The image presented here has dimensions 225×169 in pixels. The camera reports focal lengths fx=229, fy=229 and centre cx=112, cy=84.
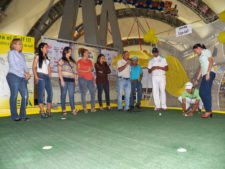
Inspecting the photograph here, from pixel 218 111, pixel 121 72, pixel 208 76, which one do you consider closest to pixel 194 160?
pixel 208 76

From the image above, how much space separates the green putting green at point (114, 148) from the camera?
1.73m

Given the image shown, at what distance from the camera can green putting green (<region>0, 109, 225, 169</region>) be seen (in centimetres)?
173

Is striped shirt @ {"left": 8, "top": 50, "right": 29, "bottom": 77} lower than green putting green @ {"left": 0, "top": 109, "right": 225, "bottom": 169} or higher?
higher

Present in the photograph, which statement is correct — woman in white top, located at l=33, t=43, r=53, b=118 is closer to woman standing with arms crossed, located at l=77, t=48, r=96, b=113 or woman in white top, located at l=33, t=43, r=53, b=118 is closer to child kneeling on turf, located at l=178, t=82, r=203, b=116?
woman standing with arms crossed, located at l=77, t=48, r=96, b=113

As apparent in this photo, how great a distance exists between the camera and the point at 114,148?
2.17m

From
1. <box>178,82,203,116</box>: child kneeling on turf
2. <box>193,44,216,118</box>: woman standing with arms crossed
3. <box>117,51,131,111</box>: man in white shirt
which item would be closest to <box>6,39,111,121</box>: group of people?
<box>117,51,131,111</box>: man in white shirt

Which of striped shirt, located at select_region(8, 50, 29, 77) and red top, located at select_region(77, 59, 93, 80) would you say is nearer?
striped shirt, located at select_region(8, 50, 29, 77)

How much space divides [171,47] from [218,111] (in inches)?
81.0

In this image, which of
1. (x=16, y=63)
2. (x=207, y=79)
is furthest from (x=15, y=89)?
(x=207, y=79)

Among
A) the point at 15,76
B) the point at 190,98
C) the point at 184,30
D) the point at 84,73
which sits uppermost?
the point at 184,30

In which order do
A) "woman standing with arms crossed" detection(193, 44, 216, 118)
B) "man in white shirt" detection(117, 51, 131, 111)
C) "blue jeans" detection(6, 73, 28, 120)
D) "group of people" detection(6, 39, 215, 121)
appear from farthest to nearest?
"man in white shirt" detection(117, 51, 131, 111) < "woman standing with arms crossed" detection(193, 44, 216, 118) < "group of people" detection(6, 39, 215, 121) < "blue jeans" detection(6, 73, 28, 120)

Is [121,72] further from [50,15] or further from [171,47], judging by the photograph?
[50,15]

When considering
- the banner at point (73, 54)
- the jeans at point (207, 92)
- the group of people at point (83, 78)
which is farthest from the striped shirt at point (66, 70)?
the jeans at point (207, 92)

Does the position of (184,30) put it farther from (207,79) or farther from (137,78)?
(207,79)
